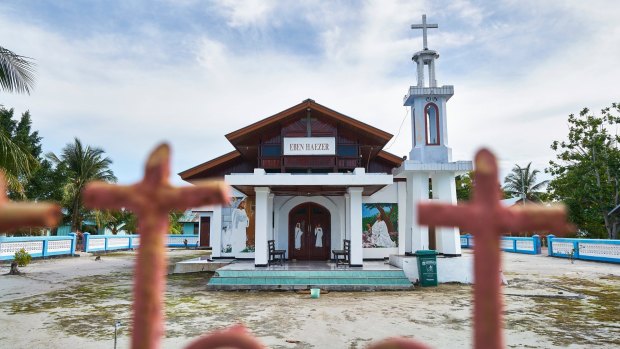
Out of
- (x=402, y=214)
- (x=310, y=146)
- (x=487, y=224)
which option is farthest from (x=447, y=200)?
(x=487, y=224)

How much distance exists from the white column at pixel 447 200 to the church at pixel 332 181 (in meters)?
0.03

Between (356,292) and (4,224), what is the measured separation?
37.4ft

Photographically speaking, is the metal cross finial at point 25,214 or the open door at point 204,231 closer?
the metal cross finial at point 25,214

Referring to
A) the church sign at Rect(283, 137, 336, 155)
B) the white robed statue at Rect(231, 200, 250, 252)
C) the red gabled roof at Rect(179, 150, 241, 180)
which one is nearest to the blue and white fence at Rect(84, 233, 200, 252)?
the red gabled roof at Rect(179, 150, 241, 180)

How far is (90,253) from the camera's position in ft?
87.3

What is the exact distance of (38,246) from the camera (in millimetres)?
21281

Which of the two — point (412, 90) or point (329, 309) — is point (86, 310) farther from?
point (412, 90)

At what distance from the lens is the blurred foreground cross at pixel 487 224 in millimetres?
959

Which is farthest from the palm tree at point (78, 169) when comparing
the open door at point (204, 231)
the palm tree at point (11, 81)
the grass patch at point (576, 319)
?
the grass patch at point (576, 319)

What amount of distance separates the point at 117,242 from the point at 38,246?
30.4 feet

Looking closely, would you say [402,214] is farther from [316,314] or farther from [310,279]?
[316,314]

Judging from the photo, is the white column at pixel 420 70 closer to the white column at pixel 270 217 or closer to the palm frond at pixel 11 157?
the white column at pixel 270 217

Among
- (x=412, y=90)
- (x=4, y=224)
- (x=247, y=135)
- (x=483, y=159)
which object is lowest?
(x=4, y=224)

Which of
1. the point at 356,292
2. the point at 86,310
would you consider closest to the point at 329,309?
the point at 356,292
